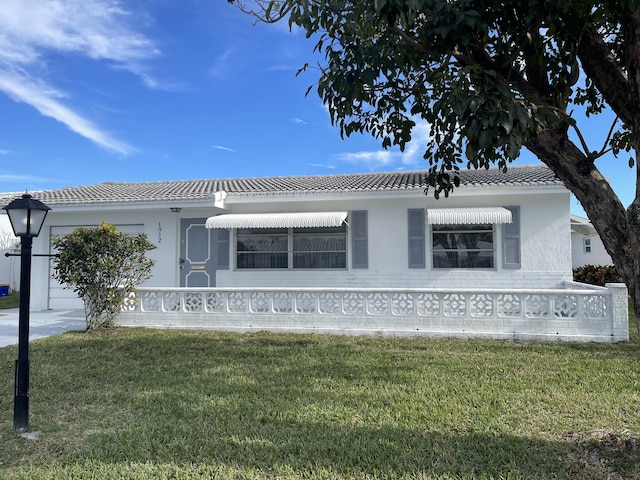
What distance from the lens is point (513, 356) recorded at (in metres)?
8.16

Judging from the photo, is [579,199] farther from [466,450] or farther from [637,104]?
[466,450]

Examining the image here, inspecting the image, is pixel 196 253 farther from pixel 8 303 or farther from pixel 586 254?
pixel 586 254

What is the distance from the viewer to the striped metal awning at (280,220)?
12.6 meters

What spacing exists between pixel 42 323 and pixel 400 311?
10.0m

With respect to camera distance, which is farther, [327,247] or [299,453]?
[327,247]

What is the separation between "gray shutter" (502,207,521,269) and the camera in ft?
40.2

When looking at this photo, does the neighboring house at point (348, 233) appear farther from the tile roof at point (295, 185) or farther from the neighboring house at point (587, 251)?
the neighboring house at point (587, 251)

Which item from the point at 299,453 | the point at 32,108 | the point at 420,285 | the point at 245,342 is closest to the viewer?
the point at 299,453

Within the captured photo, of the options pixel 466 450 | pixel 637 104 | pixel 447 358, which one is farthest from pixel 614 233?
pixel 447 358

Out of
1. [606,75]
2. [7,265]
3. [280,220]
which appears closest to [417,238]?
[280,220]

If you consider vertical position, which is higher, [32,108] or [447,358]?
[32,108]

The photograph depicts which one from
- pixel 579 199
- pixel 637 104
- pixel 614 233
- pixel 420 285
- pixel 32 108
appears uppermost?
pixel 32 108

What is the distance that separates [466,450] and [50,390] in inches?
230

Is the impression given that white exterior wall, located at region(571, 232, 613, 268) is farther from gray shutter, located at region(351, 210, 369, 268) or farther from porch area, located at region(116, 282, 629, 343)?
gray shutter, located at region(351, 210, 369, 268)
